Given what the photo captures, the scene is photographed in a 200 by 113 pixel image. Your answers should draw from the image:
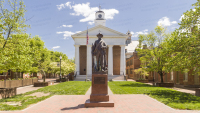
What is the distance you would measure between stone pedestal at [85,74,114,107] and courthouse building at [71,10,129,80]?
37128 millimetres

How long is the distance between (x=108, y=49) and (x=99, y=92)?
40.4 m

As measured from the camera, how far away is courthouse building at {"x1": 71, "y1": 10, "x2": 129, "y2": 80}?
162ft

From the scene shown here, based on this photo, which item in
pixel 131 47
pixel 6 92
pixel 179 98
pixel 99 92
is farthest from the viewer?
pixel 131 47

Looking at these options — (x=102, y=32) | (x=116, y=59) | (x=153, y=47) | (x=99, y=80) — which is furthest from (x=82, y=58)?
(x=99, y=80)

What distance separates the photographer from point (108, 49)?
50.6m

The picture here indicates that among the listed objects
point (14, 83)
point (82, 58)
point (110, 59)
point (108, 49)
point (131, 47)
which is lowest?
point (14, 83)

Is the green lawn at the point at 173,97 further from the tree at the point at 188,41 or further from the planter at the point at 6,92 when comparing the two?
the planter at the point at 6,92

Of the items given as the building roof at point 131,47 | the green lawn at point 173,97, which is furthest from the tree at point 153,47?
the building roof at point 131,47

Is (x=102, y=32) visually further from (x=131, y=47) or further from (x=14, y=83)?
(x=131, y=47)

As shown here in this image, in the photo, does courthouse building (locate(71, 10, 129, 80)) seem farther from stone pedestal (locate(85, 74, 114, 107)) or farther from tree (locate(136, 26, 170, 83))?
stone pedestal (locate(85, 74, 114, 107))

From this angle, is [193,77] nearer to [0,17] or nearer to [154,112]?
[154,112]

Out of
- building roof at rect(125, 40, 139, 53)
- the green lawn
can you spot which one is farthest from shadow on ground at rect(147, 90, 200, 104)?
building roof at rect(125, 40, 139, 53)

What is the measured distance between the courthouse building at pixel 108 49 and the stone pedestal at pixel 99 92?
37128 mm

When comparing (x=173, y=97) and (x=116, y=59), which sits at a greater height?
(x=116, y=59)
